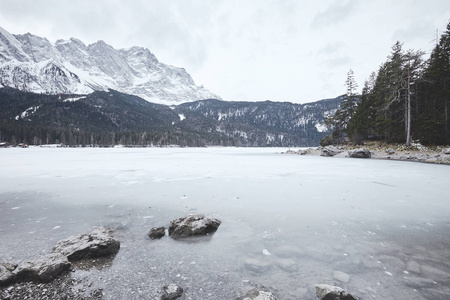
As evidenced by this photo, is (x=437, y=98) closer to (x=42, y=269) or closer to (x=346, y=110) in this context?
(x=346, y=110)

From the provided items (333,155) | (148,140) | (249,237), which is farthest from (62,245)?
(148,140)

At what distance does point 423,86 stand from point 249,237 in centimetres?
4566

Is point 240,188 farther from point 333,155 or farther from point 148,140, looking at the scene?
point 148,140

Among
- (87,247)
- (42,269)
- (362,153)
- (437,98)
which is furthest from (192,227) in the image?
(437,98)

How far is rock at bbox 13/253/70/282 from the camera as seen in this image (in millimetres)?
3645

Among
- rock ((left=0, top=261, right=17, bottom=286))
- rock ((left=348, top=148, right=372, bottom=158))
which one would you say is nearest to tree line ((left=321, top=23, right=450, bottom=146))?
rock ((left=348, top=148, right=372, bottom=158))

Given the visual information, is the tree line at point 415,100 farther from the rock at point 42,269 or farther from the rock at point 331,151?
the rock at point 42,269

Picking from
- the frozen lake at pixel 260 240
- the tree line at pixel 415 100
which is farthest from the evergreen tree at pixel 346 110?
the frozen lake at pixel 260 240

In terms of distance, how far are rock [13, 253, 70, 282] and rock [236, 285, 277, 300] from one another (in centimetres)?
334

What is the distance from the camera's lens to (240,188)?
472 inches

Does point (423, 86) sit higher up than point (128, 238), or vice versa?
point (423, 86)

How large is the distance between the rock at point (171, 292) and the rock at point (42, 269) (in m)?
2.08

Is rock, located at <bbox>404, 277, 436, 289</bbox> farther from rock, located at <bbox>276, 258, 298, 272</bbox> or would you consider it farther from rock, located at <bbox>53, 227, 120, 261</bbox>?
rock, located at <bbox>53, 227, 120, 261</bbox>

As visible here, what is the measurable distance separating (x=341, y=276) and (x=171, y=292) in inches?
121
